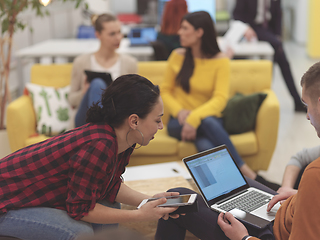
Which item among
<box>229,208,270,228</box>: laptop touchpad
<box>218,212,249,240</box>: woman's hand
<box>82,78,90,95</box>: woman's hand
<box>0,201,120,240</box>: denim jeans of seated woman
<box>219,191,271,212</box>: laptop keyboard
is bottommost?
<box>219,191,271,212</box>: laptop keyboard

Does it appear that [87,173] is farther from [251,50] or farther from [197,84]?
[251,50]

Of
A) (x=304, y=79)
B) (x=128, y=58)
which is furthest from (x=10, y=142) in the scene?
(x=304, y=79)

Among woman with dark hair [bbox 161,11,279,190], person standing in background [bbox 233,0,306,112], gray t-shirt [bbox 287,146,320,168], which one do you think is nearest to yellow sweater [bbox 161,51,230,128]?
woman with dark hair [bbox 161,11,279,190]

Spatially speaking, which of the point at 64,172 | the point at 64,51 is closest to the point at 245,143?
the point at 64,172

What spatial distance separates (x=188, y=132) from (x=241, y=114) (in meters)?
0.42

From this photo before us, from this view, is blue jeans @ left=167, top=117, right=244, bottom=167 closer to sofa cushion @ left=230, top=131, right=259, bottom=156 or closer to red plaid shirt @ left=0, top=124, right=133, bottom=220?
sofa cushion @ left=230, top=131, right=259, bottom=156

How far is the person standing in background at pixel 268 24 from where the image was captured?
495 cm

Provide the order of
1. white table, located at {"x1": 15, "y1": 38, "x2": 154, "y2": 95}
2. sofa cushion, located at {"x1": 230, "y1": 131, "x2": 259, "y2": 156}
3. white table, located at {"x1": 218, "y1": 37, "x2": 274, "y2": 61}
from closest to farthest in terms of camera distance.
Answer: sofa cushion, located at {"x1": 230, "y1": 131, "x2": 259, "y2": 156} < white table, located at {"x1": 218, "y1": 37, "x2": 274, "y2": 61} < white table, located at {"x1": 15, "y1": 38, "x2": 154, "y2": 95}

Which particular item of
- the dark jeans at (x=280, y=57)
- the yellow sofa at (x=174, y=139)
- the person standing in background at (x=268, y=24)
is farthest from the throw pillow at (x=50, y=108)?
the dark jeans at (x=280, y=57)

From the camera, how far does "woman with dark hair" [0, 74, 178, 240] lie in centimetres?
138

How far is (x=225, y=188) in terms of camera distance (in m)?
1.77

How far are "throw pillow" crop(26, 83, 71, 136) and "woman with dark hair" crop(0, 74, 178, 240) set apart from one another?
64.0 inches

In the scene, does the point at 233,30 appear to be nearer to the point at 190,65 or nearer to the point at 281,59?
the point at 281,59

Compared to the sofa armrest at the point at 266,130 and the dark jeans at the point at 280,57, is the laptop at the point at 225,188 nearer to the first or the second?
the sofa armrest at the point at 266,130
